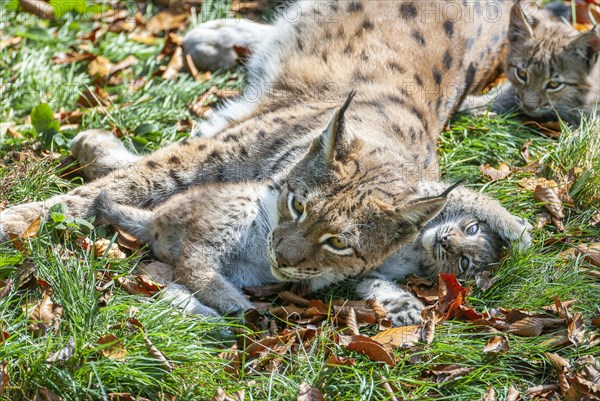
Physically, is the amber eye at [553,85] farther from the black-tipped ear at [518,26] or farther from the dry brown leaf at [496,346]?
the dry brown leaf at [496,346]

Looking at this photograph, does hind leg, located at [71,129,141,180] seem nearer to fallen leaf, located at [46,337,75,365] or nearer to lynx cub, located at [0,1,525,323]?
lynx cub, located at [0,1,525,323]

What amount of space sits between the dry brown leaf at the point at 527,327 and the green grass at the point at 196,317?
0.07m

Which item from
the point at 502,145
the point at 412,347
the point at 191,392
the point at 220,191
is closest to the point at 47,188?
the point at 220,191

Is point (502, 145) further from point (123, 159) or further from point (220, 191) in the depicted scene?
point (123, 159)

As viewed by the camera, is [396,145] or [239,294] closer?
[239,294]

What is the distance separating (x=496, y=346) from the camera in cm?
444

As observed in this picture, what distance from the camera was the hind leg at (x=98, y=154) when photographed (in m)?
5.68

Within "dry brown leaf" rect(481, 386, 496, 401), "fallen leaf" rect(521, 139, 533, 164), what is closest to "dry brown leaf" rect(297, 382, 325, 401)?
"dry brown leaf" rect(481, 386, 496, 401)

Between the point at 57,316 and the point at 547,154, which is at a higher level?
the point at 57,316

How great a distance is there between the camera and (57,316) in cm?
418

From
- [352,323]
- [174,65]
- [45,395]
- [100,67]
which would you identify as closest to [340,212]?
[352,323]

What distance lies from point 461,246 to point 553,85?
242cm

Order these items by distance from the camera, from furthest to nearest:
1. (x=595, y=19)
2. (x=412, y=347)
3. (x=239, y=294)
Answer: (x=595, y=19) < (x=239, y=294) < (x=412, y=347)

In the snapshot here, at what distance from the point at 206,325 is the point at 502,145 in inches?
119
